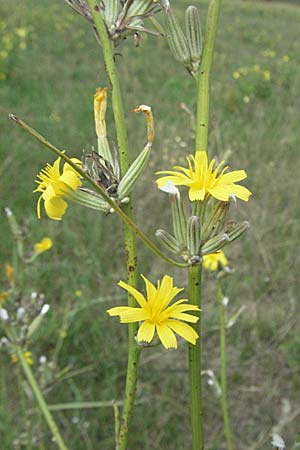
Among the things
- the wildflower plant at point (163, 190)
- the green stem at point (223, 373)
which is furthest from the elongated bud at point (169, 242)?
the green stem at point (223, 373)

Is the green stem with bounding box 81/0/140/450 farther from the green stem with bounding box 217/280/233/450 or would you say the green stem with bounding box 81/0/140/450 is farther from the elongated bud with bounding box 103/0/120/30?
the green stem with bounding box 217/280/233/450

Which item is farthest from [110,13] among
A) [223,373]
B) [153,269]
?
[153,269]

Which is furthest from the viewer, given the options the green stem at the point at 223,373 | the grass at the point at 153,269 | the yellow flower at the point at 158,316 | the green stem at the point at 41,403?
the grass at the point at 153,269

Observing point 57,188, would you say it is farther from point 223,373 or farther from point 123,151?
point 223,373

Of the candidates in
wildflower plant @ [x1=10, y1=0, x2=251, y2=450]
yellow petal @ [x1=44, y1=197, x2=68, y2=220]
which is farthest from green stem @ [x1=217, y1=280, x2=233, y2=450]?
yellow petal @ [x1=44, y1=197, x2=68, y2=220]

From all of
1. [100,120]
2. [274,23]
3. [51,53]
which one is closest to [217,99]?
[51,53]

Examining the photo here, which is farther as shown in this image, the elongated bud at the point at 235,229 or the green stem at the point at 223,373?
the green stem at the point at 223,373

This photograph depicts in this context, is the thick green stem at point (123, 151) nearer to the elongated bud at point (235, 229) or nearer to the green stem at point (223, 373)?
the elongated bud at point (235, 229)
